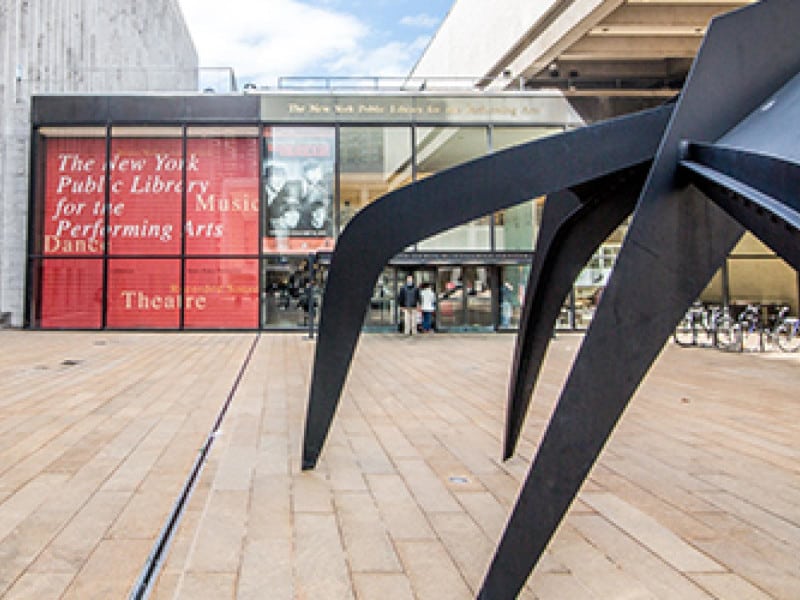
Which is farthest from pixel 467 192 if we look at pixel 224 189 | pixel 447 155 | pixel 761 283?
pixel 761 283

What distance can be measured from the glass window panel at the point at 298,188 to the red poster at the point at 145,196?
2819 mm

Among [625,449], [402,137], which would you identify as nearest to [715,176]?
[625,449]

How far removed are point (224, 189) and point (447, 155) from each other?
755cm

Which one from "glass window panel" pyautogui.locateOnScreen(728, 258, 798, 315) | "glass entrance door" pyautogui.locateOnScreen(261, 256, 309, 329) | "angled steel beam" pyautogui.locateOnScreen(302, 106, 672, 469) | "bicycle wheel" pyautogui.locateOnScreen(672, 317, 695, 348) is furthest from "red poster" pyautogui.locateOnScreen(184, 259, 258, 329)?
"glass window panel" pyautogui.locateOnScreen(728, 258, 798, 315)

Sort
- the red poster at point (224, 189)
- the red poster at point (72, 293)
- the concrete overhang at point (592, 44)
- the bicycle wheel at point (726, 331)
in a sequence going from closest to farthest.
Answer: the bicycle wheel at point (726, 331) → the concrete overhang at point (592, 44) → the red poster at point (72, 293) → the red poster at point (224, 189)

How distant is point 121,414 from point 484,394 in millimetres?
4440

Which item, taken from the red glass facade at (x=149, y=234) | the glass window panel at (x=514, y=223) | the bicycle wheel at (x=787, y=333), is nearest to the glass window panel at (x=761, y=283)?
the bicycle wheel at (x=787, y=333)

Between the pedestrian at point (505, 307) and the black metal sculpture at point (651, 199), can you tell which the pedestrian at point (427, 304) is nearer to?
the pedestrian at point (505, 307)

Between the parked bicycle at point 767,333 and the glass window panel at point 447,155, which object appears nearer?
the parked bicycle at point 767,333

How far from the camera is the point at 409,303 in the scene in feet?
58.3

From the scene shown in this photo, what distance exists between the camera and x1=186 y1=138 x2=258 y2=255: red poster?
18.9 m

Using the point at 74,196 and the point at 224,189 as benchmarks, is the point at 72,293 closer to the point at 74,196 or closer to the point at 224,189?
the point at 74,196

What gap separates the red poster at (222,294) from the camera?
60.7 ft

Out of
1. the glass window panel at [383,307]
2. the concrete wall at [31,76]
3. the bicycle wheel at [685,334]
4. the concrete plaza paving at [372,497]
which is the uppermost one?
the concrete wall at [31,76]
